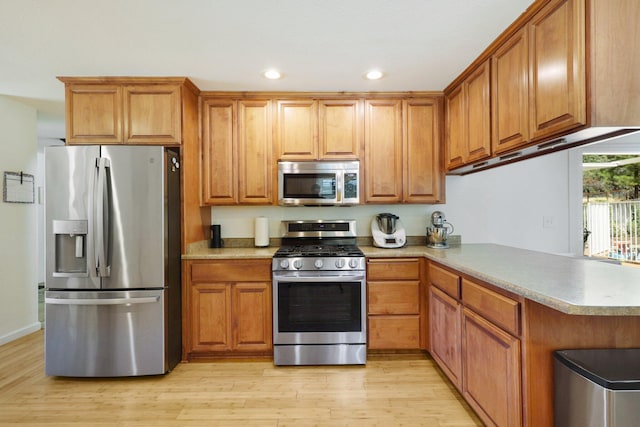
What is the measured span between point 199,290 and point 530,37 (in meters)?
2.87

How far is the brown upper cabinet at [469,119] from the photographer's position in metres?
2.28

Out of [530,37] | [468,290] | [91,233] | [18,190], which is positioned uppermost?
[530,37]

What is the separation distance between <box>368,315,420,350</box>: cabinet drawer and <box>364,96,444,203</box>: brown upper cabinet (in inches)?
42.0

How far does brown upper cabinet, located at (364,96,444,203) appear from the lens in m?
2.98

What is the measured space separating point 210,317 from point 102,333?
2.50ft

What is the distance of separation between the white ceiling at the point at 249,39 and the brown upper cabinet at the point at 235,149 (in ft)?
0.65

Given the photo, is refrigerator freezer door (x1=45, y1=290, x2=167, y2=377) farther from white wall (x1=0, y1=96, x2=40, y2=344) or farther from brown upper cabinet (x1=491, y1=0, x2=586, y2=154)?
brown upper cabinet (x1=491, y1=0, x2=586, y2=154)

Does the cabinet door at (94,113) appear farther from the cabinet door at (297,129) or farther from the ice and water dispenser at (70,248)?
the cabinet door at (297,129)

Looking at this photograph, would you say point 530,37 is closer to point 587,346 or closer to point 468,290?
point 468,290

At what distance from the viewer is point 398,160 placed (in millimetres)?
2990

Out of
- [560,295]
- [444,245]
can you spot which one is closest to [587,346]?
[560,295]

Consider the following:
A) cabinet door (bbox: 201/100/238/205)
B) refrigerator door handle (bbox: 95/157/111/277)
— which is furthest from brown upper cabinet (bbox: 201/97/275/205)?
refrigerator door handle (bbox: 95/157/111/277)

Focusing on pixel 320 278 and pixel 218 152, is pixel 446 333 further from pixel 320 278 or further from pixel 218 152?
pixel 218 152

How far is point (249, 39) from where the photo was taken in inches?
81.2
